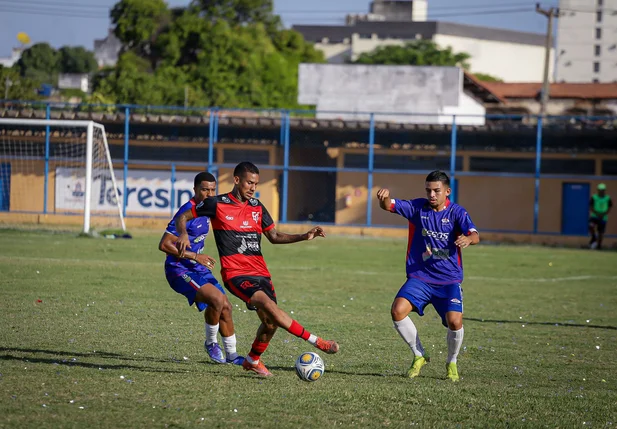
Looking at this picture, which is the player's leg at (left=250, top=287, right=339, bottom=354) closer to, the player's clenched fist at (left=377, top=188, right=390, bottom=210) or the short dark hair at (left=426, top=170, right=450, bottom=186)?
the player's clenched fist at (left=377, top=188, right=390, bottom=210)

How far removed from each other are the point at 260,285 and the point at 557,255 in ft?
69.2

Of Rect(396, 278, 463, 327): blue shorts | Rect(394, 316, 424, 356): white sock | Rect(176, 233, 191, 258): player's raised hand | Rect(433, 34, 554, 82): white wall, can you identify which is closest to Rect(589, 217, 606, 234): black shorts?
Rect(396, 278, 463, 327): blue shorts

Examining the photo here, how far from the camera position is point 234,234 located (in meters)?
8.15

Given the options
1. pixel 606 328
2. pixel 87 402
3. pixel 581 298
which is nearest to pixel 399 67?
pixel 581 298

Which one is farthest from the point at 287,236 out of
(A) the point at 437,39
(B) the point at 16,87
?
(A) the point at 437,39

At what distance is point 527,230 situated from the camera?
115ft

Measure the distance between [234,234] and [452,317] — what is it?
214 cm

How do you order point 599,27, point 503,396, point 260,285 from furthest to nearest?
point 599,27 < point 260,285 < point 503,396

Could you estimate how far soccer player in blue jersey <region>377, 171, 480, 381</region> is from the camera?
8.34 m

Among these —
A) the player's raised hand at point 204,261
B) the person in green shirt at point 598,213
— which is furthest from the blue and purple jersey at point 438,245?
the person in green shirt at point 598,213

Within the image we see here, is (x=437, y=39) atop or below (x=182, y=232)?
atop

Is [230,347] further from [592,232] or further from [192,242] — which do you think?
[592,232]

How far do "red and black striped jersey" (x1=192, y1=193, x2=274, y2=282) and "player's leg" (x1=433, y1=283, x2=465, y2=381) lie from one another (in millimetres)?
1663

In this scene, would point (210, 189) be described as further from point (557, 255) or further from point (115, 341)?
point (557, 255)
